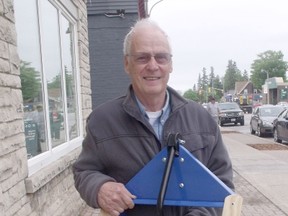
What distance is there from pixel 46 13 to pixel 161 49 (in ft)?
9.82

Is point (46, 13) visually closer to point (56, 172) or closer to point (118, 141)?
point (56, 172)

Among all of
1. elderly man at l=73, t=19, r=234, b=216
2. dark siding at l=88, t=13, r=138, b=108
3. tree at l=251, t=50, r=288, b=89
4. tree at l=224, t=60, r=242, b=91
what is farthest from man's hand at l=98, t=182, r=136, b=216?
tree at l=224, t=60, r=242, b=91

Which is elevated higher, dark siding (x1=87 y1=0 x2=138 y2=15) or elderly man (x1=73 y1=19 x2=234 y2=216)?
dark siding (x1=87 y1=0 x2=138 y2=15)

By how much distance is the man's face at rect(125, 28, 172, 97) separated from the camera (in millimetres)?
1791

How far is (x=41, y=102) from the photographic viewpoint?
159 inches

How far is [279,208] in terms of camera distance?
18.8 feet

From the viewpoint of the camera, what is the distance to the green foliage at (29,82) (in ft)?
11.8

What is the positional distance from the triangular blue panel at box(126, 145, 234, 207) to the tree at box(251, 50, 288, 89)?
10374 centimetres

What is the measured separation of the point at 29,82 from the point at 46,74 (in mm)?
573

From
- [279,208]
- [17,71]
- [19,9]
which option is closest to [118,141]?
[17,71]

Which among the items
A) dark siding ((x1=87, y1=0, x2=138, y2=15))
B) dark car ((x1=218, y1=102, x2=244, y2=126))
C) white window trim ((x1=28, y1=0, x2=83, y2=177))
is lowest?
dark car ((x1=218, y1=102, x2=244, y2=126))

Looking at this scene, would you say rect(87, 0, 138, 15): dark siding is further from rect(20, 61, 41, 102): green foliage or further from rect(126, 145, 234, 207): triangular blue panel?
rect(126, 145, 234, 207): triangular blue panel

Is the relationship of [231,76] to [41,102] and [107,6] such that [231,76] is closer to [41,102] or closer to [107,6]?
[107,6]

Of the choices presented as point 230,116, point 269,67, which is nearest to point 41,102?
point 230,116
